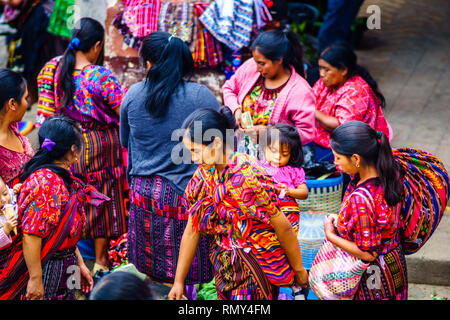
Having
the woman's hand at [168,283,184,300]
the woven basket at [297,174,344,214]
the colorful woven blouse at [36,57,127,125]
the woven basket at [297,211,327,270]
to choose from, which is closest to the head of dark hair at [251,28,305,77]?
the woven basket at [297,174,344,214]

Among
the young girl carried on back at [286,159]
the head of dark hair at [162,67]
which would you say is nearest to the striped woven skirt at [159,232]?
the head of dark hair at [162,67]

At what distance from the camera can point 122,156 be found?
4266 millimetres

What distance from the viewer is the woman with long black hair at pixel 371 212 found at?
263 cm

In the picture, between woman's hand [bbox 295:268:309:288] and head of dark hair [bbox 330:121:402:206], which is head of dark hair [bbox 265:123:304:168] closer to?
head of dark hair [bbox 330:121:402:206]

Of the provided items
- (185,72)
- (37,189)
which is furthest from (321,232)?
(37,189)

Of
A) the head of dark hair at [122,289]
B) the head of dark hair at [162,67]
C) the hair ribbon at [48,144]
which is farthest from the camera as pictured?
the head of dark hair at [162,67]

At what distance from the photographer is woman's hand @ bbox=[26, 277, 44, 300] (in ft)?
9.32

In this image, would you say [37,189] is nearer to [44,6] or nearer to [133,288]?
[133,288]

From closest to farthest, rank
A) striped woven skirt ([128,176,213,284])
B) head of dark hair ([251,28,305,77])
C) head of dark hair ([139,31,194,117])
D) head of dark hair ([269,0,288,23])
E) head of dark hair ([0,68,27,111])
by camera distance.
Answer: head of dark hair ([0,68,27,111])
head of dark hair ([139,31,194,117])
striped woven skirt ([128,176,213,284])
head of dark hair ([251,28,305,77])
head of dark hair ([269,0,288,23])

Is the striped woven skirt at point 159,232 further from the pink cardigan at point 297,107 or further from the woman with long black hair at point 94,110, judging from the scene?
the pink cardigan at point 297,107

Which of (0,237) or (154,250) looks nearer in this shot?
(0,237)

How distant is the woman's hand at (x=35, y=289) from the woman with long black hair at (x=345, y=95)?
2.28m

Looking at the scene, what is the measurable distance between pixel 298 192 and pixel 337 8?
2.91 m

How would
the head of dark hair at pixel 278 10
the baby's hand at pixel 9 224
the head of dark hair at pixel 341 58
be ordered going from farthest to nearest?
the head of dark hair at pixel 278 10
the head of dark hair at pixel 341 58
the baby's hand at pixel 9 224
